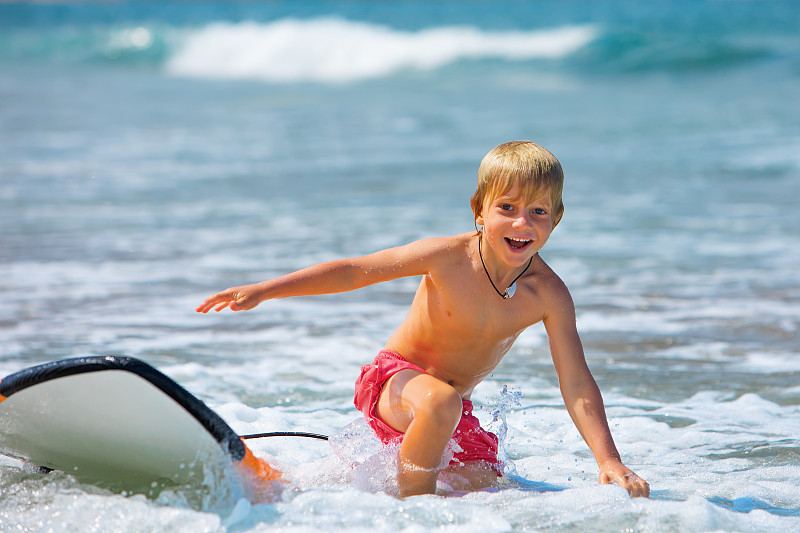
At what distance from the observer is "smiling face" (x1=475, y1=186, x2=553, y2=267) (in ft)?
9.65

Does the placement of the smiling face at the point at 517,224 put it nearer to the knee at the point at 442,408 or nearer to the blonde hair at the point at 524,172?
the blonde hair at the point at 524,172

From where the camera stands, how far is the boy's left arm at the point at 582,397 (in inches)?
113

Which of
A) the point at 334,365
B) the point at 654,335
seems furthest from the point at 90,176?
the point at 654,335

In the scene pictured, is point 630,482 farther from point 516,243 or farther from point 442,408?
point 516,243

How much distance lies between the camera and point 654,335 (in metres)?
5.10

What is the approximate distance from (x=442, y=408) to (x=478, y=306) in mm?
463

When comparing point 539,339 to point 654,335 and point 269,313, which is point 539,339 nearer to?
point 654,335

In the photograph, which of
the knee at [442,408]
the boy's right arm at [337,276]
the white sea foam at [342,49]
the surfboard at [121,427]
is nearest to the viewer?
the surfboard at [121,427]

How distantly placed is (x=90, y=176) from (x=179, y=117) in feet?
18.6

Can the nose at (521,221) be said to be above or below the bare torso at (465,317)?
above

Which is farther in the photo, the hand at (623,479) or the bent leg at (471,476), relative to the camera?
the bent leg at (471,476)

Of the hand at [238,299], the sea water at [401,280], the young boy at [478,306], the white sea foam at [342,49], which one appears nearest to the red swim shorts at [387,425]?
the young boy at [478,306]

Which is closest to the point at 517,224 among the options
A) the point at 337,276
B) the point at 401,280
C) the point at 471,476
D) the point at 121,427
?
the point at 337,276

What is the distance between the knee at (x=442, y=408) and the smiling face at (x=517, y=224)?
51 cm
